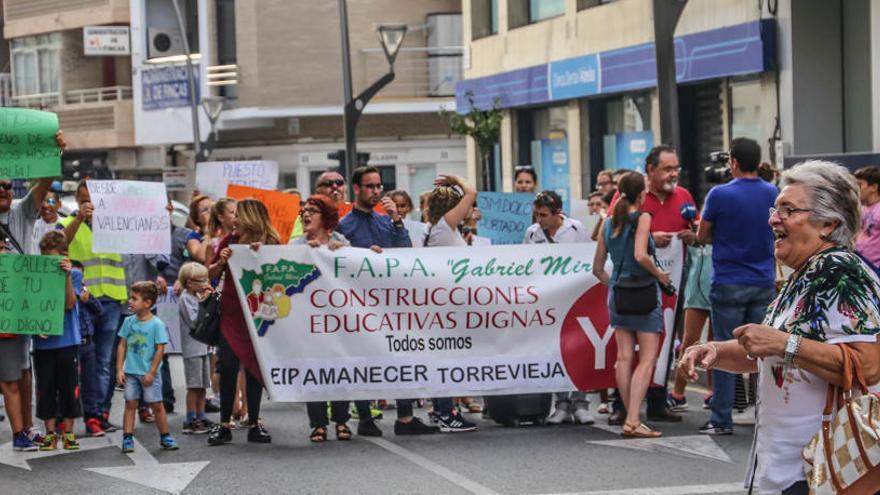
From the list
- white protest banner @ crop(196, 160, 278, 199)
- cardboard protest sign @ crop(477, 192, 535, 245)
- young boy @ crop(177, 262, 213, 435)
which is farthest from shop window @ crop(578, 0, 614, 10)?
young boy @ crop(177, 262, 213, 435)

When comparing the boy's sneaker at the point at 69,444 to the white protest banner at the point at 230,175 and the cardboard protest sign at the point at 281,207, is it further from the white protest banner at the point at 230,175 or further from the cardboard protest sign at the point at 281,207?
the white protest banner at the point at 230,175

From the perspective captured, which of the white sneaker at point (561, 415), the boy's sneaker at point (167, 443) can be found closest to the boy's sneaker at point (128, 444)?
the boy's sneaker at point (167, 443)

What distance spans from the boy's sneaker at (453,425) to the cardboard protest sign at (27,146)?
3168mm

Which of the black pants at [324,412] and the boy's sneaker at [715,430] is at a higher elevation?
the black pants at [324,412]

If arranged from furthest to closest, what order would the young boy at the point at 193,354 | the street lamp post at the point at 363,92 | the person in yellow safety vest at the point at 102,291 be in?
the street lamp post at the point at 363,92 < the person in yellow safety vest at the point at 102,291 < the young boy at the point at 193,354

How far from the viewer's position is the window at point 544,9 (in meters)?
29.5

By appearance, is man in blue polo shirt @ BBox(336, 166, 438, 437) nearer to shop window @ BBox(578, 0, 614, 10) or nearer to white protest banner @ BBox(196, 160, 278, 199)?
white protest banner @ BBox(196, 160, 278, 199)

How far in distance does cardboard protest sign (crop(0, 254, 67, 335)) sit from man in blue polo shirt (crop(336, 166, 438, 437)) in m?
2.07

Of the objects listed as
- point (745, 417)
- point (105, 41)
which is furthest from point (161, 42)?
point (745, 417)

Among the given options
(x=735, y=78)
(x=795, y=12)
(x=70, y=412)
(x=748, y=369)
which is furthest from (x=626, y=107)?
(x=748, y=369)

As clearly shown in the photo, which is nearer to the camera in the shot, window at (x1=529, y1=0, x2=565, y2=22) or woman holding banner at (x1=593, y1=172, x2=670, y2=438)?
woman holding banner at (x1=593, y1=172, x2=670, y2=438)

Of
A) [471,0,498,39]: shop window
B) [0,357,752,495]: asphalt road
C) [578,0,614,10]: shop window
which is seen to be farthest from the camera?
[471,0,498,39]: shop window

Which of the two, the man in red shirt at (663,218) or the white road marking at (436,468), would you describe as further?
the man in red shirt at (663,218)

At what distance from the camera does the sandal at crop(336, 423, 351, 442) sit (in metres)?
11.3
